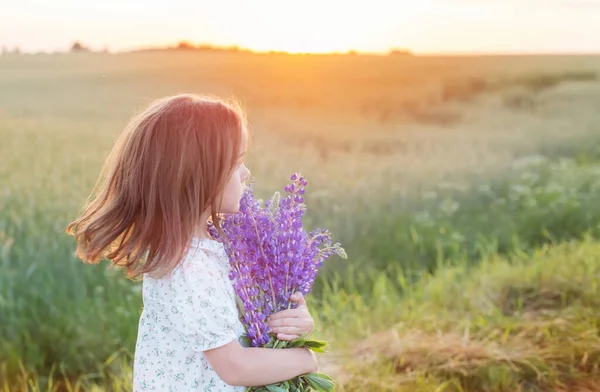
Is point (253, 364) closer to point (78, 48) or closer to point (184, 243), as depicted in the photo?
point (184, 243)

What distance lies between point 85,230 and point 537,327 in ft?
6.78

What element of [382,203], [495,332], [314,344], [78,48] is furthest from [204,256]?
[382,203]

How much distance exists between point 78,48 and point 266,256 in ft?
6.41

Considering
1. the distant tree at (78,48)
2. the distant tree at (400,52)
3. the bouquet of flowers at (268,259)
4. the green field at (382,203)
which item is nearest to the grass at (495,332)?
the green field at (382,203)

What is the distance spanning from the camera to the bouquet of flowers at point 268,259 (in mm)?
1588

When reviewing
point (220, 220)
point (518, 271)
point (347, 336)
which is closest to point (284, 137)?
point (347, 336)

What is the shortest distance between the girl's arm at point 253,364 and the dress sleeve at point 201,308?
25mm

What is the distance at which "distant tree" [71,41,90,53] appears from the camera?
322cm

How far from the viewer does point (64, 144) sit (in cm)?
337

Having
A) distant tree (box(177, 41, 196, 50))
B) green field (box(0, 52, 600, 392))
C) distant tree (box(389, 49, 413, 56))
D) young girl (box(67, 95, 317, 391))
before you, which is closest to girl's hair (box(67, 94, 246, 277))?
young girl (box(67, 95, 317, 391))

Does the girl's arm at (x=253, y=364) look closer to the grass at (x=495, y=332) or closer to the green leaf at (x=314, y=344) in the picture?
the green leaf at (x=314, y=344)

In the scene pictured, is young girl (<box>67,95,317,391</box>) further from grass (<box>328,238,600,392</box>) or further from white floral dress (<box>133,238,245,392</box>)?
grass (<box>328,238,600,392</box>)

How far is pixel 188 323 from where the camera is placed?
1531 millimetres

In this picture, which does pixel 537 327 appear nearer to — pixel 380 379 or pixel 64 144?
pixel 380 379
